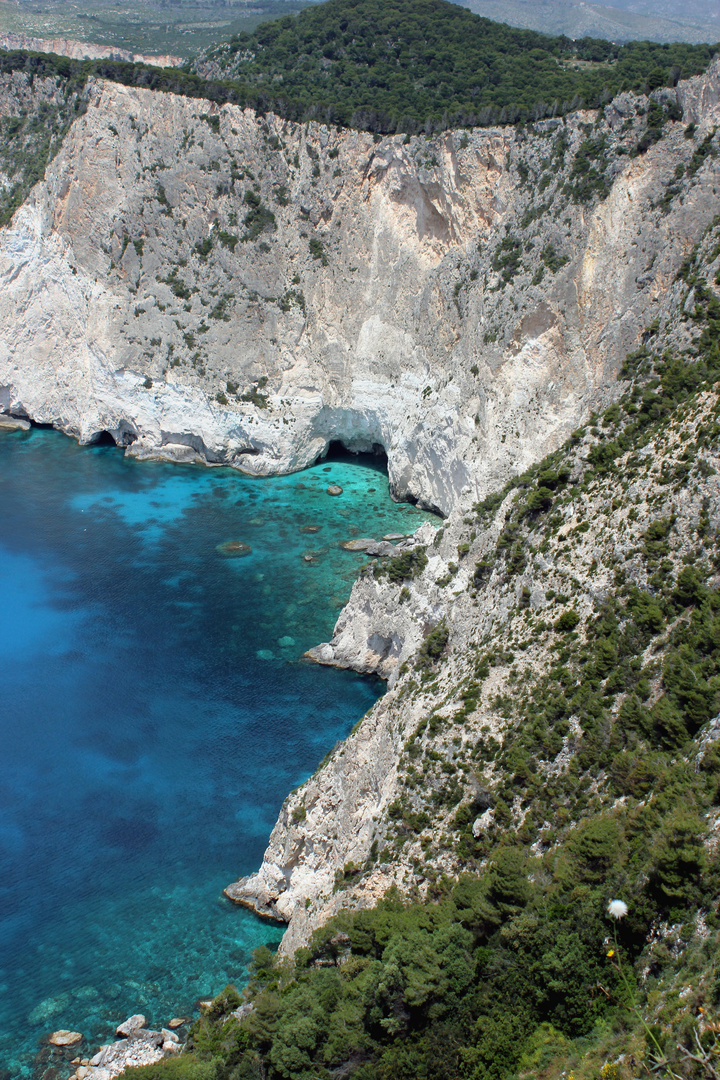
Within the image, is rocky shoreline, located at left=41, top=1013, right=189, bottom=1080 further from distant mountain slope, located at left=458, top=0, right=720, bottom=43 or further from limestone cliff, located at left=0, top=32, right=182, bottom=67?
distant mountain slope, located at left=458, top=0, right=720, bottom=43

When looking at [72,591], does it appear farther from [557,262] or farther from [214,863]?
[557,262]

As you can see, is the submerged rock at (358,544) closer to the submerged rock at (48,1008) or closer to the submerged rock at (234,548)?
the submerged rock at (234,548)

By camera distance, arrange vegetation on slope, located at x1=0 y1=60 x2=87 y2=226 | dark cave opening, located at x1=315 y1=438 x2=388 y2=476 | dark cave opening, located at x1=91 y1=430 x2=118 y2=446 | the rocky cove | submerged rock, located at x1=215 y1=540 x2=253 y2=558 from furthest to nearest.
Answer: vegetation on slope, located at x1=0 y1=60 x2=87 y2=226
dark cave opening, located at x1=91 y1=430 x2=118 y2=446
dark cave opening, located at x1=315 y1=438 x2=388 y2=476
submerged rock, located at x1=215 y1=540 x2=253 y2=558
the rocky cove

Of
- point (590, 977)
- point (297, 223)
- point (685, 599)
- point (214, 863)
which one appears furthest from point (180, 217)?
point (590, 977)

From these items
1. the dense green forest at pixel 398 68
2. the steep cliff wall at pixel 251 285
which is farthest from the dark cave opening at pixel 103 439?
the dense green forest at pixel 398 68

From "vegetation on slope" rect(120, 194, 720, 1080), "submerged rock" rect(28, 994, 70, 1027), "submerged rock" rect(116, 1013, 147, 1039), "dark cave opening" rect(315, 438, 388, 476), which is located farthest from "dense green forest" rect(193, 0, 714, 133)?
"submerged rock" rect(28, 994, 70, 1027)

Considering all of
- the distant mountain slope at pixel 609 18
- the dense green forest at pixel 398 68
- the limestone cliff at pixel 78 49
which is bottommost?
the dense green forest at pixel 398 68

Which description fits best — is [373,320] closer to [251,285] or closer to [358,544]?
[251,285]
